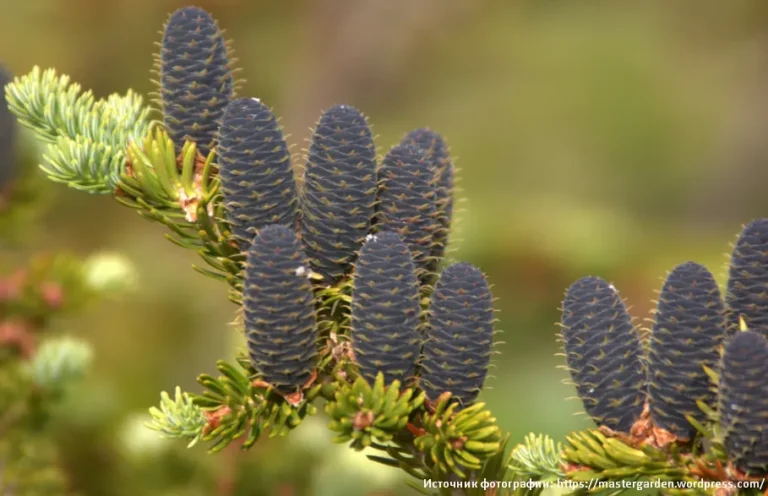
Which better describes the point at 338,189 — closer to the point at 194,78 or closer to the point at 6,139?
the point at 194,78

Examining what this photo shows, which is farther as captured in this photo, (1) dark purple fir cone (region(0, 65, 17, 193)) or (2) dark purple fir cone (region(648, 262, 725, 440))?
(1) dark purple fir cone (region(0, 65, 17, 193))

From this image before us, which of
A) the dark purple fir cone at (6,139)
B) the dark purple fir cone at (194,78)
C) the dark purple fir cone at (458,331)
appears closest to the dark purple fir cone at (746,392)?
the dark purple fir cone at (458,331)

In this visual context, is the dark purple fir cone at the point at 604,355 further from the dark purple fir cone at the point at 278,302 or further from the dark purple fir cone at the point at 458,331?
the dark purple fir cone at the point at 278,302

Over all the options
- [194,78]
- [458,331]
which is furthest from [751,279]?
[194,78]

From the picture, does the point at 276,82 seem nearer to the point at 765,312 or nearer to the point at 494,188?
the point at 494,188

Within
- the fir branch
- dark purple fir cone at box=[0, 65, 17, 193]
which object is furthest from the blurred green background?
the fir branch

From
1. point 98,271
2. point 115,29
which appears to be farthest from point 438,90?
point 98,271

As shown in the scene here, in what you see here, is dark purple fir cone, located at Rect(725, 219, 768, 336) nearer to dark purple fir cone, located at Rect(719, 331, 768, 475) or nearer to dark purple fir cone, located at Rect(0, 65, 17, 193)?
dark purple fir cone, located at Rect(719, 331, 768, 475)
